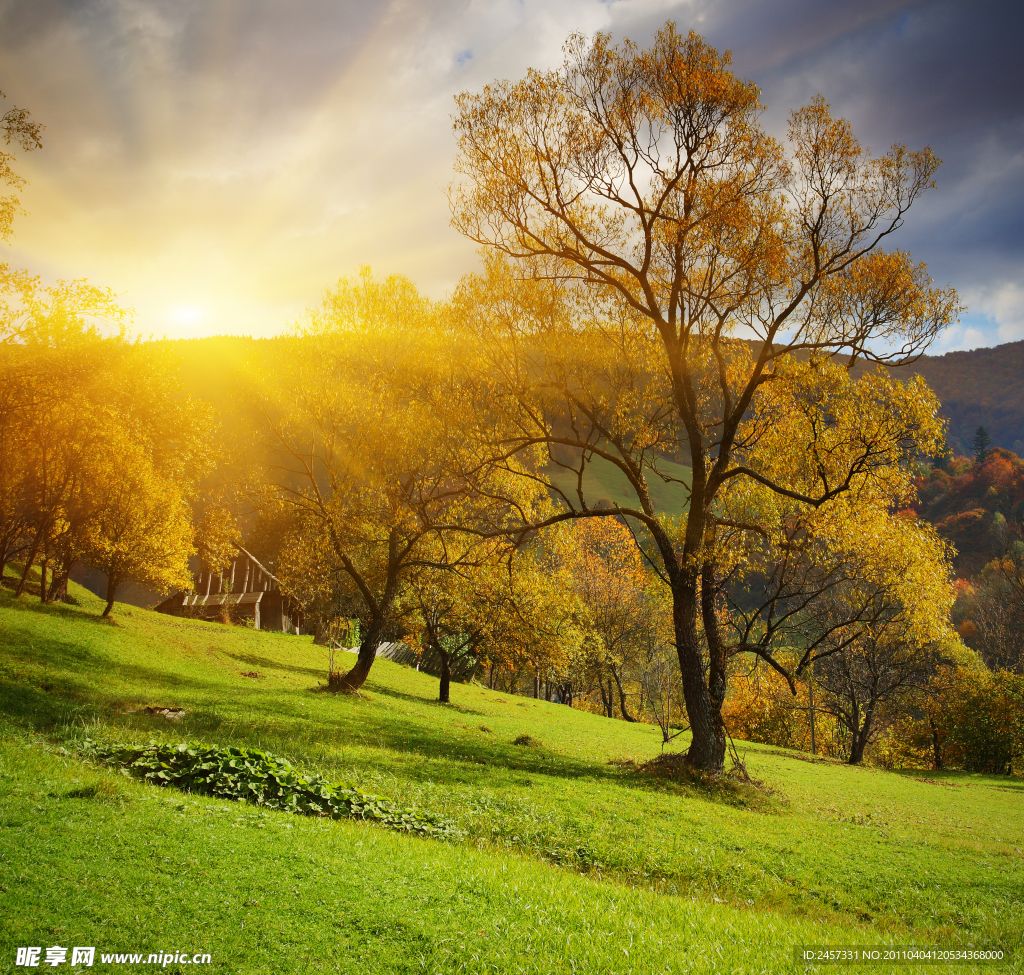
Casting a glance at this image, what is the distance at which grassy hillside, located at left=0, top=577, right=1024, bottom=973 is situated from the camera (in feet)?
16.8

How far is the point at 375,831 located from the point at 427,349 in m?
15.3

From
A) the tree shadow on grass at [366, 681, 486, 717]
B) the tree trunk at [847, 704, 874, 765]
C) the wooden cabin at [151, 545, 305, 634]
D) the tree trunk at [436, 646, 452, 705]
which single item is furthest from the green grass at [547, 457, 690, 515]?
the tree shadow on grass at [366, 681, 486, 717]

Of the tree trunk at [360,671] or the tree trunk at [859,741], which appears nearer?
the tree trunk at [360,671]

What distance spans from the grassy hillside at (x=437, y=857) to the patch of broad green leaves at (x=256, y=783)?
0.57 m

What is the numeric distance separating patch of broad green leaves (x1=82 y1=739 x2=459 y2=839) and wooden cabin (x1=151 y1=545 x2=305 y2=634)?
36203 millimetres

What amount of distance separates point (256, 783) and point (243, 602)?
43573 millimetres

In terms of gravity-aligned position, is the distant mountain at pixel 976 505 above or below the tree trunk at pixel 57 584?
above

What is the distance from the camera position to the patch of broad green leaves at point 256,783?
895cm

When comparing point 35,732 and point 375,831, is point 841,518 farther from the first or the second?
point 35,732

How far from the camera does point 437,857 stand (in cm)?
743

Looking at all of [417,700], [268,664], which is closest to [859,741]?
A: [417,700]

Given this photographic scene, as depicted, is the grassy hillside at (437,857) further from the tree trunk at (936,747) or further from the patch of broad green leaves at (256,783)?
the tree trunk at (936,747)

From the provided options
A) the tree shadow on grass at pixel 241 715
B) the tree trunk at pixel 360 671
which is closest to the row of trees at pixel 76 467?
the tree shadow on grass at pixel 241 715

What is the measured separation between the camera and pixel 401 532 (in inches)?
818
